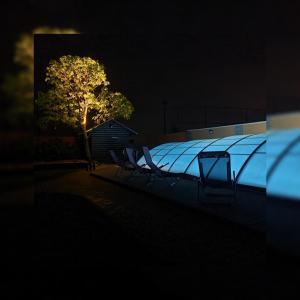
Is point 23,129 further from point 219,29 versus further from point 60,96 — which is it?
point 60,96

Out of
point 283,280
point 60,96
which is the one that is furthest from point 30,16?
point 60,96

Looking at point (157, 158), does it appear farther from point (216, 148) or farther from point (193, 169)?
point (193, 169)

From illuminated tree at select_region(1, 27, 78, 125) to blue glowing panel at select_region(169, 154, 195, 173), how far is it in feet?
31.0

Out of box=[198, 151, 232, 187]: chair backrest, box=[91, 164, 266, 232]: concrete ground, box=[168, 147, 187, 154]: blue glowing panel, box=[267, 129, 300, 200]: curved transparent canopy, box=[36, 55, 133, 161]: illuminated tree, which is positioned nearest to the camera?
box=[267, 129, 300, 200]: curved transparent canopy

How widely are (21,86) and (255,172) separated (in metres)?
6.83

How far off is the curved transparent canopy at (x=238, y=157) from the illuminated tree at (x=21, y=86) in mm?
4876

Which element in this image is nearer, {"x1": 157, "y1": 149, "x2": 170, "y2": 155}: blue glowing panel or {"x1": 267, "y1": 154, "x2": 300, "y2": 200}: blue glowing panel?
{"x1": 267, "y1": 154, "x2": 300, "y2": 200}: blue glowing panel

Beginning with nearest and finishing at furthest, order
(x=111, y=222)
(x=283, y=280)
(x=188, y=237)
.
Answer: (x=283, y=280)
(x=188, y=237)
(x=111, y=222)

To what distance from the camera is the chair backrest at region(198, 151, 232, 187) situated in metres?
7.46

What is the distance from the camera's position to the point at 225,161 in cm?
744

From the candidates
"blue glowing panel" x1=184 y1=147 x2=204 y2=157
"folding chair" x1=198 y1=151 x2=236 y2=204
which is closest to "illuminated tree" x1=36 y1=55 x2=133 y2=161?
"blue glowing panel" x1=184 y1=147 x2=204 y2=157

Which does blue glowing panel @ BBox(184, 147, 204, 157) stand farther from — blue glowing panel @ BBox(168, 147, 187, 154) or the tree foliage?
the tree foliage

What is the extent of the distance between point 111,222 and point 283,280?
3394 millimetres

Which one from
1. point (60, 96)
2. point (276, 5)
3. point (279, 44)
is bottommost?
point (279, 44)
